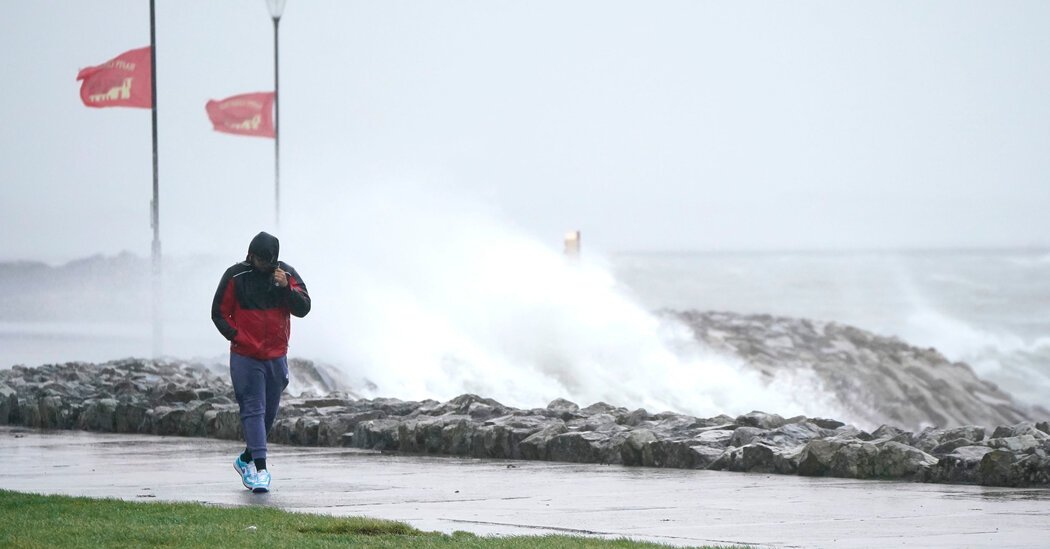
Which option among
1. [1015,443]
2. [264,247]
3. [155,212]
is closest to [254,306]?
[264,247]

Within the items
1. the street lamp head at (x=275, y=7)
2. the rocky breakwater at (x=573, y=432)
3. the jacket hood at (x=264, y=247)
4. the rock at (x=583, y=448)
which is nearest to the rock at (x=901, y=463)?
the rocky breakwater at (x=573, y=432)

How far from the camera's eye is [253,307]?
41.7ft

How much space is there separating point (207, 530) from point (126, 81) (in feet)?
93.7

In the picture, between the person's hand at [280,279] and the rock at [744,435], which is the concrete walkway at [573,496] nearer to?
the rock at [744,435]

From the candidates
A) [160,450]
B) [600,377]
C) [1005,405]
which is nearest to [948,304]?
[1005,405]

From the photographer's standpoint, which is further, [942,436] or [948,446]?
[942,436]

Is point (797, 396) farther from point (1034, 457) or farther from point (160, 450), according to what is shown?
point (1034, 457)

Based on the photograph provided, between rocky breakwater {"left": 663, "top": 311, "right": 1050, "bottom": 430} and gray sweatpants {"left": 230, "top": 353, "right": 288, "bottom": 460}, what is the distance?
29.2 meters

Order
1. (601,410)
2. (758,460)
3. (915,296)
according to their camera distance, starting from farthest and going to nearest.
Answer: (915,296), (601,410), (758,460)

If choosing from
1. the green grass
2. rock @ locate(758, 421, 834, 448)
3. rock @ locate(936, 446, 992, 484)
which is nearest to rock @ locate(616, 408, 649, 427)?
rock @ locate(758, 421, 834, 448)

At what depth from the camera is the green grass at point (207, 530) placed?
923cm

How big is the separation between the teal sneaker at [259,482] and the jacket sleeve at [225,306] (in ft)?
3.21

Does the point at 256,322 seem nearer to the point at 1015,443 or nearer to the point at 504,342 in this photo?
the point at 1015,443

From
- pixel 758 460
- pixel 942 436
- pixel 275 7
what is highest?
pixel 275 7
